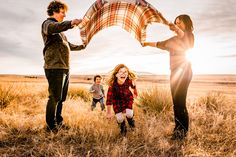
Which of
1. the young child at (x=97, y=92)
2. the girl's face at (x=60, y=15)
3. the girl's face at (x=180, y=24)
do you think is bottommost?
the young child at (x=97, y=92)

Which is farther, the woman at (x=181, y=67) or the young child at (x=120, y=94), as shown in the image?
the young child at (x=120, y=94)

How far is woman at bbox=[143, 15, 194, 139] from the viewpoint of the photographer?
3918mm

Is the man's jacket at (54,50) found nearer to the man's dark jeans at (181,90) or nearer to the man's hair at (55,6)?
the man's hair at (55,6)

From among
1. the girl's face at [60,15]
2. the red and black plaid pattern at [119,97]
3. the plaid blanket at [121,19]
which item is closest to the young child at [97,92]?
the plaid blanket at [121,19]

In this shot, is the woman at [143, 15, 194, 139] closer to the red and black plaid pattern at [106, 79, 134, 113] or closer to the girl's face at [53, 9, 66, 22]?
the red and black plaid pattern at [106, 79, 134, 113]

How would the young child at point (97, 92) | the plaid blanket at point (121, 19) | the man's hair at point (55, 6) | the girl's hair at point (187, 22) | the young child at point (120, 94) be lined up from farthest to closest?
the young child at point (97, 92), the young child at point (120, 94), the plaid blanket at point (121, 19), the man's hair at point (55, 6), the girl's hair at point (187, 22)

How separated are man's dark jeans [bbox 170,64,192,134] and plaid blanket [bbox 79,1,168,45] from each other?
0.86 meters

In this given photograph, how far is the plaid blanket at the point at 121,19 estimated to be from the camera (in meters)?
4.35

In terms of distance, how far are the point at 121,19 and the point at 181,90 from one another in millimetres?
1896

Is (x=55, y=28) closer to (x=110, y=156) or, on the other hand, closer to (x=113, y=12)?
(x=113, y=12)

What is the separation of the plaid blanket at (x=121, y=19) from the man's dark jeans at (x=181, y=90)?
855mm

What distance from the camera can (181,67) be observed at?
3.94 m

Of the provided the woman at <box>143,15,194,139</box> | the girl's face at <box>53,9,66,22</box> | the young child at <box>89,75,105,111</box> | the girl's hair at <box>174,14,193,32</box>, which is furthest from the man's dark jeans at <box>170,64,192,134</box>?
the young child at <box>89,75,105,111</box>

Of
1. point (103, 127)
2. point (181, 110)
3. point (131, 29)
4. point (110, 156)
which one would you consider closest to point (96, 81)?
point (131, 29)
